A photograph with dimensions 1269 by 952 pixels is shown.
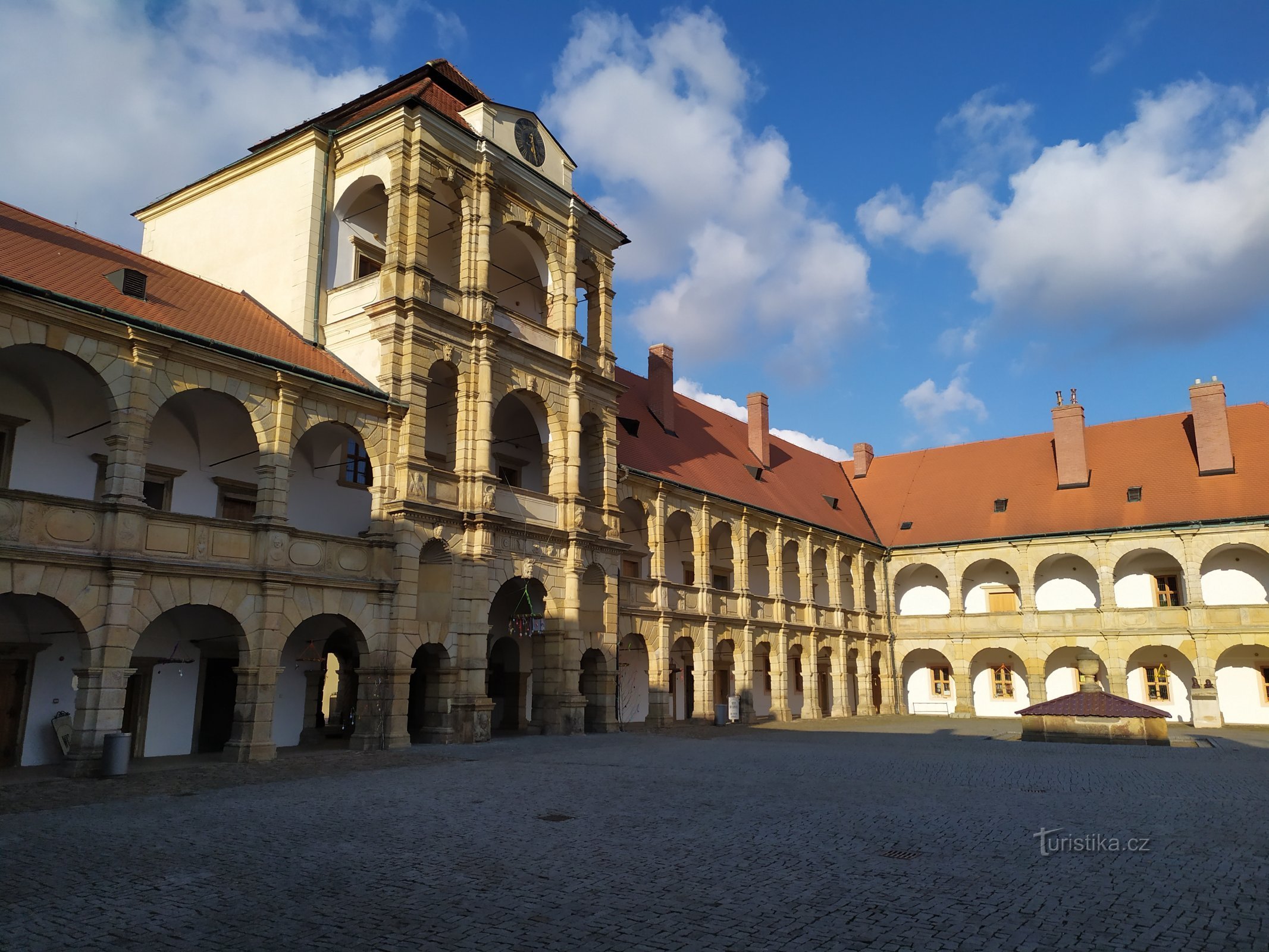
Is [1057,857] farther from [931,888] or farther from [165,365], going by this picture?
[165,365]

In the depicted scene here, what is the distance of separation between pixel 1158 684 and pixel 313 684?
31.8m

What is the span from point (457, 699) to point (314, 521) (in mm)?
5205

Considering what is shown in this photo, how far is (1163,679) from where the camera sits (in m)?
36.6

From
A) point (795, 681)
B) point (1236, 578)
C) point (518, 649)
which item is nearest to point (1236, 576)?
point (1236, 578)

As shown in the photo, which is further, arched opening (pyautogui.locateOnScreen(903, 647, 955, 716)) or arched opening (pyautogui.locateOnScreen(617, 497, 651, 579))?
arched opening (pyautogui.locateOnScreen(903, 647, 955, 716))

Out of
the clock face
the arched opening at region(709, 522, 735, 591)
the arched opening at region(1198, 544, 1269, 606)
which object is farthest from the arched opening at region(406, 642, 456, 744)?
the arched opening at region(1198, 544, 1269, 606)

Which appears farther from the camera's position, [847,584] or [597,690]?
[847,584]

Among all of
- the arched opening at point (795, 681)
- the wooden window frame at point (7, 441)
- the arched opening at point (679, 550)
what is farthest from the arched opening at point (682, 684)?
the wooden window frame at point (7, 441)

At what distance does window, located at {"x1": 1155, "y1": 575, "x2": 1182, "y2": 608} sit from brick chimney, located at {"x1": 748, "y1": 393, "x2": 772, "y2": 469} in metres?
16.1

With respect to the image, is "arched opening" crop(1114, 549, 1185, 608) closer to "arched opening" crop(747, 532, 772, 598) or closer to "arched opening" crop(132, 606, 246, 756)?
"arched opening" crop(747, 532, 772, 598)

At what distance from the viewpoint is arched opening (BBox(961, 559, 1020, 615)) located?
40562 mm

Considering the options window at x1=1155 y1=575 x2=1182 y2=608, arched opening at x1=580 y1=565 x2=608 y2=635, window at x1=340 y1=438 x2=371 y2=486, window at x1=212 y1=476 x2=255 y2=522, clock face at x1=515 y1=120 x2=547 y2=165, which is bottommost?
arched opening at x1=580 y1=565 x2=608 y2=635

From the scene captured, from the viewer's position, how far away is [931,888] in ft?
25.9

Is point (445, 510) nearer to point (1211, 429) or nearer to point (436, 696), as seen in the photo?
point (436, 696)
